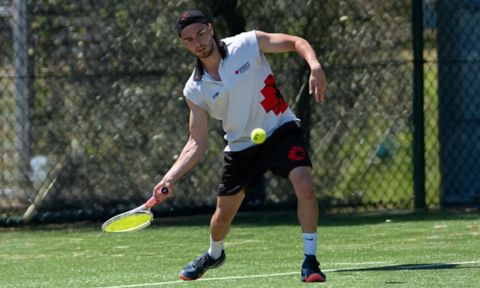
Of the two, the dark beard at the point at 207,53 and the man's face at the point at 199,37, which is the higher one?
the man's face at the point at 199,37

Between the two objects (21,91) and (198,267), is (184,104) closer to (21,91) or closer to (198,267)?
(21,91)

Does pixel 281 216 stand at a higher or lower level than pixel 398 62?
lower

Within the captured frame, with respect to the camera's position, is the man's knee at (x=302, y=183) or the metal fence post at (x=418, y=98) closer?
the man's knee at (x=302, y=183)

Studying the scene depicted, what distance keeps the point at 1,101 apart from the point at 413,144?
13.2ft

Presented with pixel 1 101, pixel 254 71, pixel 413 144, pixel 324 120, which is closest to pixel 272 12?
pixel 324 120

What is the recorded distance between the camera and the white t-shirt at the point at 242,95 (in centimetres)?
717

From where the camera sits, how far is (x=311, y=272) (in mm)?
6773

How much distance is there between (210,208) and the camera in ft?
38.4

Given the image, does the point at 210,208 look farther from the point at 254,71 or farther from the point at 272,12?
the point at 254,71

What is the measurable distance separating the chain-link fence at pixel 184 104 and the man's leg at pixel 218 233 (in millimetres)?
4162

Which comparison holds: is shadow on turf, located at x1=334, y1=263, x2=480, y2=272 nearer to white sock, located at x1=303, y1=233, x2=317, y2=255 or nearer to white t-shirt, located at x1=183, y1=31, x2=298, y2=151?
white sock, located at x1=303, y1=233, x2=317, y2=255

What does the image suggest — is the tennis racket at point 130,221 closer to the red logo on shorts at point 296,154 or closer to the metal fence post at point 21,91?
the red logo on shorts at point 296,154

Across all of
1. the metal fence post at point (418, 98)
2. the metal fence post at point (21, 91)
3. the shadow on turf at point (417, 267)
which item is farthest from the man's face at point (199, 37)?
the metal fence post at point (418, 98)

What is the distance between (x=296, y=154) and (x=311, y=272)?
73 cm
